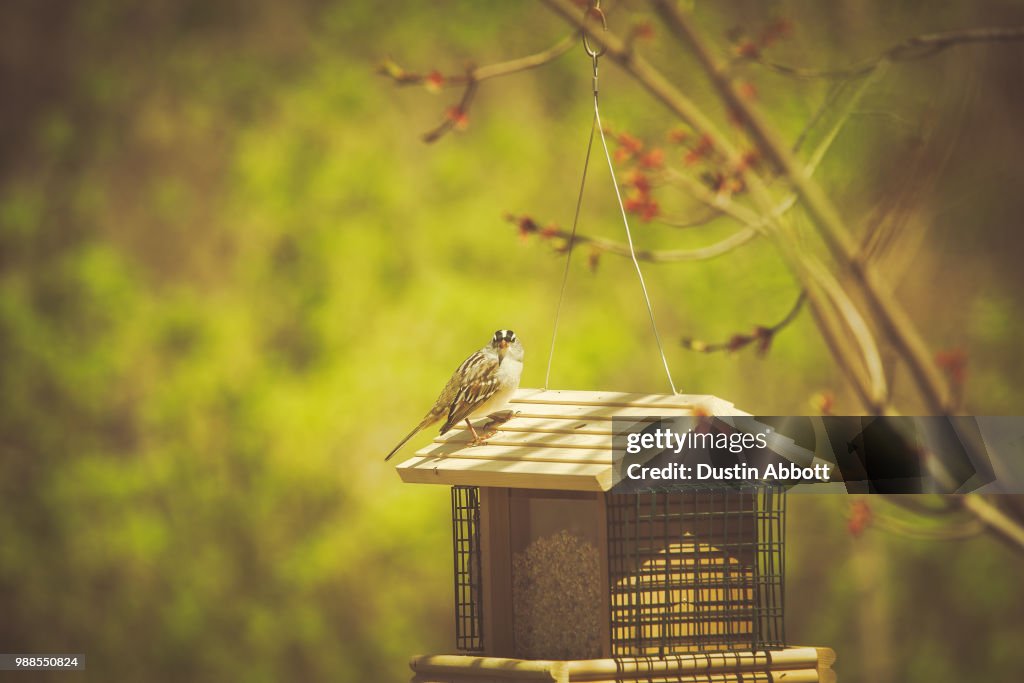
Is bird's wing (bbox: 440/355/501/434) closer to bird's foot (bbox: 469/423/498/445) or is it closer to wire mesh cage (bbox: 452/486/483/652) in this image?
bird's foot (bbox: 469/423/498/445)

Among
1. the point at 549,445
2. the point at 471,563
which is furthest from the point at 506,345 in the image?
the point at 471,563

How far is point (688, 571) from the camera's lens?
2041mm

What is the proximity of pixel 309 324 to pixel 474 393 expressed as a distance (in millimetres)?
2771

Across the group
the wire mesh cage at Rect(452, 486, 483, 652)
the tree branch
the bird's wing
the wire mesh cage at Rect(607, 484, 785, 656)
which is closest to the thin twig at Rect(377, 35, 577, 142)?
the tree branch

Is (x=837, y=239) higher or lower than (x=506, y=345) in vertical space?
higher

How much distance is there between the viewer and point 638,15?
4.46 m

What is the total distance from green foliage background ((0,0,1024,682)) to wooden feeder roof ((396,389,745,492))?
2.37m

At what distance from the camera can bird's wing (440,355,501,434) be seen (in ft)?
6.89

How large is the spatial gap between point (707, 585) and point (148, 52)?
12.6 ft

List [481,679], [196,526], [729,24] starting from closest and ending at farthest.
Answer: [481,679]
[729,24]
[196,526]

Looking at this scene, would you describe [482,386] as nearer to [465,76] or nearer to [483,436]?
[483,436]

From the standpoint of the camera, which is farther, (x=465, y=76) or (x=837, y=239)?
(x=465, y=76)

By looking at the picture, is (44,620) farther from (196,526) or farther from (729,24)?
(729,24)

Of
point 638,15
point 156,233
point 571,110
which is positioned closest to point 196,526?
point 156,233
